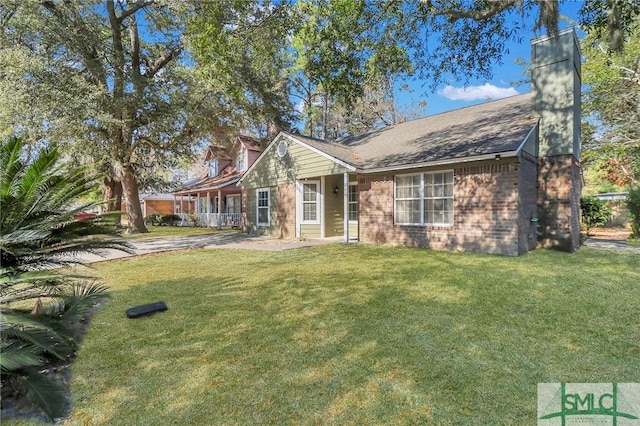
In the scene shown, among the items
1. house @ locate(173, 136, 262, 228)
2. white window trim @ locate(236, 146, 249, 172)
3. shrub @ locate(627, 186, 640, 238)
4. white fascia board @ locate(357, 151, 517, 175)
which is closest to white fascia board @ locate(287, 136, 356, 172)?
white fascia board @ locate(357, 151, 517, 175)

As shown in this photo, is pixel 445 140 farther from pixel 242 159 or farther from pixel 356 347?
pixel 242 159

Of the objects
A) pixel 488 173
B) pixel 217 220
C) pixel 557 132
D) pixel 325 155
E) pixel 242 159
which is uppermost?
pixel 242 159

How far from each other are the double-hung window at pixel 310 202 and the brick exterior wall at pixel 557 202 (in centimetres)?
758

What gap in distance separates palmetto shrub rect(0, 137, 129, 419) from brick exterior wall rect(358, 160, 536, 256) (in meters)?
8.44

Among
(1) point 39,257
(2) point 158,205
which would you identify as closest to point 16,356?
(1) point 39,257

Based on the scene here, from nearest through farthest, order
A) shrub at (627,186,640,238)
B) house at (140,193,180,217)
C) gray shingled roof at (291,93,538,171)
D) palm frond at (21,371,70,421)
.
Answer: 1. palm frond at (21,371,70,421)
2. gray shingled roof at (291,93,538,171)
3. shrub at (627,186,640,238)
4. house at (140,193,180,217)

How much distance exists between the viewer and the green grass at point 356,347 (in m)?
2.51

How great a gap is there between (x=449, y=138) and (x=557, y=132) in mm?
2903

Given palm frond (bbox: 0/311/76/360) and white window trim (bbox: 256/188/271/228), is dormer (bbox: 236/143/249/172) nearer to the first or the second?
white window trim (bbox: 256/188/271/228)

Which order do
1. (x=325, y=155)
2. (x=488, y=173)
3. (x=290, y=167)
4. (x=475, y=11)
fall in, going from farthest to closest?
(x=290, y=167)
(x=325, y=155)
(x=488, y=173)
(x=475, y=11)

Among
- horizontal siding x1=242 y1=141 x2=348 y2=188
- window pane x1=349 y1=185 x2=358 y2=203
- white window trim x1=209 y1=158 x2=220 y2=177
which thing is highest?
white window trim x1=209 y1=158 x2=220 y2=177

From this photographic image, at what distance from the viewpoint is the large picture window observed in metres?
9.61

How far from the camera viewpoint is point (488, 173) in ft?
28.8

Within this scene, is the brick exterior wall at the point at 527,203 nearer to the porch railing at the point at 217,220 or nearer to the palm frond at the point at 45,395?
the palm frond at the point at 45,395
